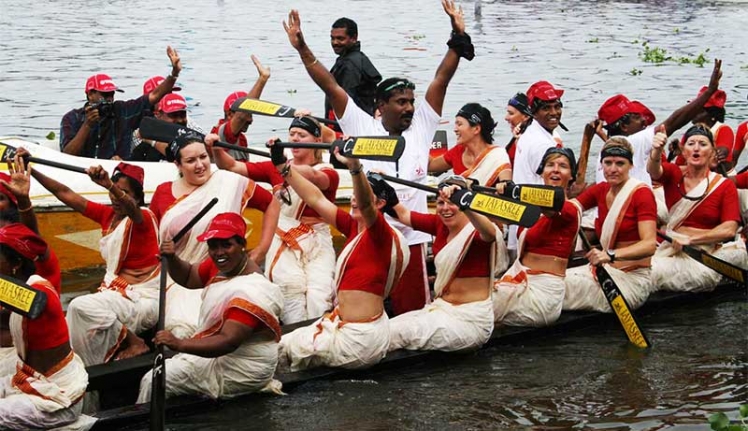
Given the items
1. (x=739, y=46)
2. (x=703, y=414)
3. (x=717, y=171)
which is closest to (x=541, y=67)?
(x=739, y=46)

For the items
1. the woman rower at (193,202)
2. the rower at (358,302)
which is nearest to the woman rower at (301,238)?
the woman rower at (193,202)

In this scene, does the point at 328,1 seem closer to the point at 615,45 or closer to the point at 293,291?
the point at 615,45

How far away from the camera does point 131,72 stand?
27.3m

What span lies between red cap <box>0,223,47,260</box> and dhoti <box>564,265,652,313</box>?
13.4ft

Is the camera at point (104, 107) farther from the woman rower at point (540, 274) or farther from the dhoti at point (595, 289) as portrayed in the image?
the dhoti at point (595, 289)

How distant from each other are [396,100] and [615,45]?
21770 millimetres

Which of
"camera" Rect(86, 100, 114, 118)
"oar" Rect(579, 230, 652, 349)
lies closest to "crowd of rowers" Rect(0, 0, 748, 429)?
"oar" Rect(579, 230, 652, 349)

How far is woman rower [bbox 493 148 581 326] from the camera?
9.42m

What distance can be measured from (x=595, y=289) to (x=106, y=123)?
4.67 metres

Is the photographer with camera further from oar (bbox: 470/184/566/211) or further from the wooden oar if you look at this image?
the wooden oar

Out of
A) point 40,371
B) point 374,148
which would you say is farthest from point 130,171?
point 40,371

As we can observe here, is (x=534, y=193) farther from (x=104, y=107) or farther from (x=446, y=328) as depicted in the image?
(x=104, y=107)

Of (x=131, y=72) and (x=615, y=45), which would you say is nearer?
(x=131, y=72)

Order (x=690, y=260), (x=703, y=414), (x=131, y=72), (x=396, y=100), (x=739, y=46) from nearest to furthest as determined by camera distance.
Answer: (x=703, y=414) → (x=396, y=100) → (x=690, y=260) → (x=131, y=72) → (x=739, y=46)
